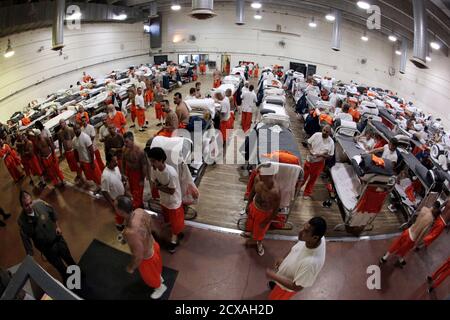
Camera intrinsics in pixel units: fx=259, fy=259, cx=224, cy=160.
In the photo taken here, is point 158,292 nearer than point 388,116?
Yes

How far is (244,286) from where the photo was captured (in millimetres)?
3984

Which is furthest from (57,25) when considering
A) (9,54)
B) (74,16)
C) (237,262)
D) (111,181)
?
(237,262)

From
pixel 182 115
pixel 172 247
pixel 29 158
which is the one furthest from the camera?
pixel 182 115

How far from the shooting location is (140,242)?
118 inches

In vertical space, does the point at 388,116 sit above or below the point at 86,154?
above

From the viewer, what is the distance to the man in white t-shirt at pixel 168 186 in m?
3.74

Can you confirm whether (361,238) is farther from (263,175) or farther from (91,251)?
(91,251)

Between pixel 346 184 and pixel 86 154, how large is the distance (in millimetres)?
5713

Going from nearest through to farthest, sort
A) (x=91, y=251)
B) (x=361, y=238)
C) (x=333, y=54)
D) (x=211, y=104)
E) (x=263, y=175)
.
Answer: (x=263, y=175)
(x=91, y=251)
(x=361, y=238)
(x=211, y=104)
(x=333, y=54)

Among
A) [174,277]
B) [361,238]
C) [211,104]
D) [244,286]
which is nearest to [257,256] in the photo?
[244,286]

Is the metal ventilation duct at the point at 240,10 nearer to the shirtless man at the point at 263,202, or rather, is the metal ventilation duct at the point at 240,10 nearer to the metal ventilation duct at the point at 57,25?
the metal ventilation duct at the point at 57,25

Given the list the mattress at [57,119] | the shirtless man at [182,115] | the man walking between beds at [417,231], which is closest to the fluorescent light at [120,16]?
the mattress at [57,119]

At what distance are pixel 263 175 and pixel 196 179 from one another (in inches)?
107

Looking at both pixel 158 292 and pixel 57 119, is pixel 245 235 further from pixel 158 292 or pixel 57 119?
pixel 57 119
